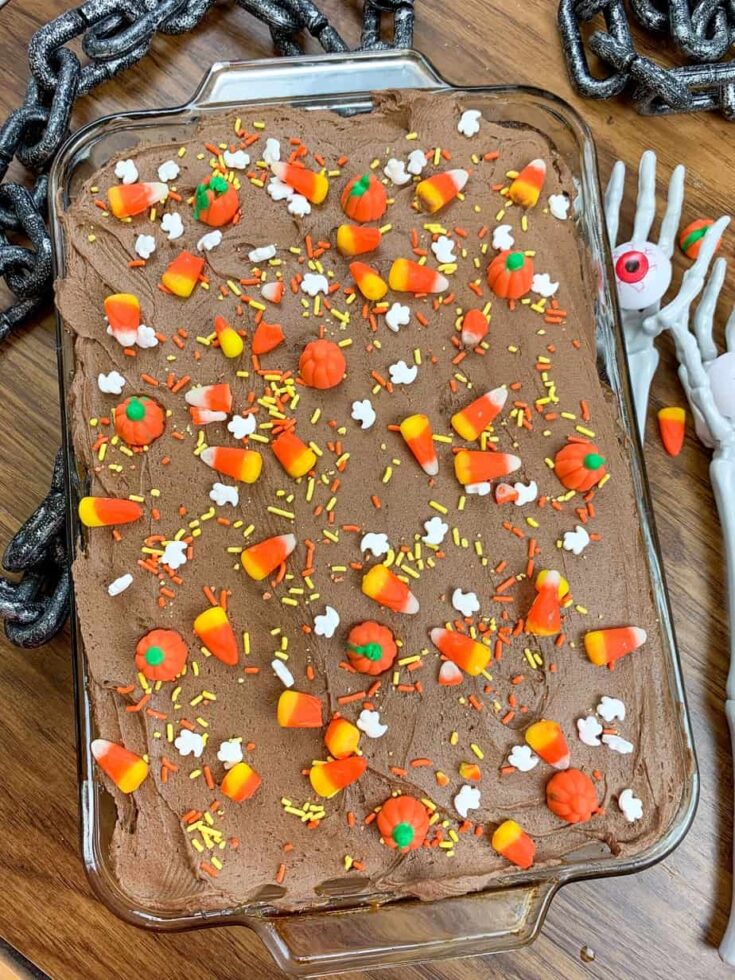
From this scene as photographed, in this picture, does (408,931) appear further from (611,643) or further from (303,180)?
(303,180)

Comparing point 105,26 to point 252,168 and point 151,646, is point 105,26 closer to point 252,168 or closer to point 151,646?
point 252,168

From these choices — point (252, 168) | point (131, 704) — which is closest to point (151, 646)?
point (131, 704)

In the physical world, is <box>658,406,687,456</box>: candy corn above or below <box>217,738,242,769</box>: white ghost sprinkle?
below

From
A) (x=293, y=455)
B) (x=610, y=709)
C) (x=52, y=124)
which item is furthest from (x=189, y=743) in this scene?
(x=52, y=124)

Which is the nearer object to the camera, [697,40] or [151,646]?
[151,646]

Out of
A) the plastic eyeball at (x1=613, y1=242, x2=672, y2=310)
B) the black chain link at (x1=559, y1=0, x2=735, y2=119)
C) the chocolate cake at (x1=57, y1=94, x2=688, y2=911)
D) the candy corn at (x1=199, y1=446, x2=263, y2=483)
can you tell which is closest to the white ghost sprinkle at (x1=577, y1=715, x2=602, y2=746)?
the chocolate cake at (x1=57, y1=94, x2=688, y2=911)

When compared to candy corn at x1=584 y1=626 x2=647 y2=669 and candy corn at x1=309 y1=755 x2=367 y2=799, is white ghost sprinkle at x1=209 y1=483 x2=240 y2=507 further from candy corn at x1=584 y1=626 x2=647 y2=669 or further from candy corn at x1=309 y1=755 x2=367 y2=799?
candy corn at x1=584 y1=626 x2=647 y2=669

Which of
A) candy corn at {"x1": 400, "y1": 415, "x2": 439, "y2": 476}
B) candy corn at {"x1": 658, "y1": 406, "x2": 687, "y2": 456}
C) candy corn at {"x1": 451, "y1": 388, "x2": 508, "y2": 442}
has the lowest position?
candy corn at {"x1": 658, "y1": 406, "x2": 687, "y2": 456}

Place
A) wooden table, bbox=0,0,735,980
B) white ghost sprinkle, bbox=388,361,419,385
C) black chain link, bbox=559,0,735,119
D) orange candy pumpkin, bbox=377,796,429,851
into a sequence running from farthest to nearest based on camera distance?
black chain link, bbox=559,0,735,119 → wooden table, bbox=0,0,735,980 → white ghost sprinkle, bbox=388,361,419,385 → orange candy pumpkin, bbox=377,796,429,851
